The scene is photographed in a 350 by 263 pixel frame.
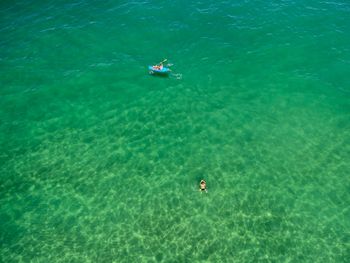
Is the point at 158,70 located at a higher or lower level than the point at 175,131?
higher

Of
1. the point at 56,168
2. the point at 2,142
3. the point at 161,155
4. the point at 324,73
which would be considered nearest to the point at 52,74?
the point at 2,142

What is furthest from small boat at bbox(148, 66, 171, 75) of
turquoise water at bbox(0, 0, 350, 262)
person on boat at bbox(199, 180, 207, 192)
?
person on boat at bbox(199, 180, 207, 192)

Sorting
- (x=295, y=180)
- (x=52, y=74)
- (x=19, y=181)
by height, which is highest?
(x=52, y=74)

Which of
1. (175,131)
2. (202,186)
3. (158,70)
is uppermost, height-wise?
(158,70)

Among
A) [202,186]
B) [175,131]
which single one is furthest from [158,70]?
[202,186]

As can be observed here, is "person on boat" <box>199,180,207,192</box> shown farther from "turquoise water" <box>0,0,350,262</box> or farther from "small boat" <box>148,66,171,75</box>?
"small boat" <box>148,66,171,75</box>

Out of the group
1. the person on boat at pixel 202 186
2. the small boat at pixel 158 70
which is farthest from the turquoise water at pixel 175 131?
the small boat at pixel 158 70

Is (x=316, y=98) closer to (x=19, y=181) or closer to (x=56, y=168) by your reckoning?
(x=56, y=168)

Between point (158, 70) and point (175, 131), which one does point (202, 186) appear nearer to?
point (175, 131)
